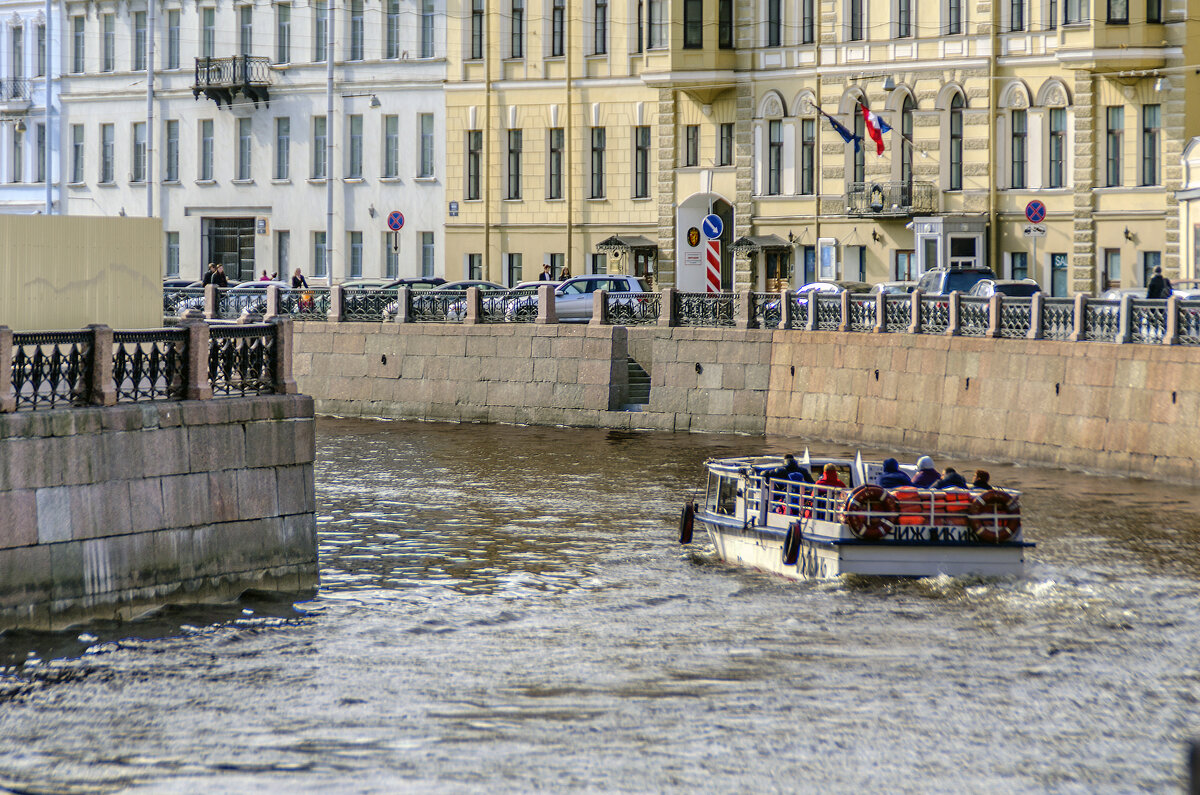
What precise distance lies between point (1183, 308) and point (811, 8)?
19743 mm

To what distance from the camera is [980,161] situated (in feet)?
130

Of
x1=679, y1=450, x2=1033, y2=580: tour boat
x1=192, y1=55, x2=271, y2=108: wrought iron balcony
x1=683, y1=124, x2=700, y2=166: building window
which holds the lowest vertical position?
x1=679, y1=450, x2=1033, y2=580: tour boat

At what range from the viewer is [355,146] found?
48781 mm

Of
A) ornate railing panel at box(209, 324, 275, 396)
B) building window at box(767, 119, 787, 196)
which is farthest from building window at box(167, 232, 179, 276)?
ornate railing panel at box(209, 324, 275, 396)

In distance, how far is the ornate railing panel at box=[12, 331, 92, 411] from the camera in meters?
14.2

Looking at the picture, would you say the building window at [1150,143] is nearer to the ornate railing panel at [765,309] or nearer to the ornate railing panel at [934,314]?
the ornate railing panel at [765,309]

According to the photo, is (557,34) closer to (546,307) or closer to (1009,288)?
(546,307)

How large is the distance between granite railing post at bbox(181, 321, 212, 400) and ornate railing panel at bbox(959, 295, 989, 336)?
569 inches

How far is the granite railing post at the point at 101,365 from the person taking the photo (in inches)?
579

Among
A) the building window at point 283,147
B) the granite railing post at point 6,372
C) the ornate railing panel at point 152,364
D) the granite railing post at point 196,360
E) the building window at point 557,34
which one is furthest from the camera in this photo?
the building window at point 283,147

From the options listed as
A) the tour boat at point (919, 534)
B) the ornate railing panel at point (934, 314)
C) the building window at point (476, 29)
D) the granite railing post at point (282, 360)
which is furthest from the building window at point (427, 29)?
the tour boat at point (919, 534)

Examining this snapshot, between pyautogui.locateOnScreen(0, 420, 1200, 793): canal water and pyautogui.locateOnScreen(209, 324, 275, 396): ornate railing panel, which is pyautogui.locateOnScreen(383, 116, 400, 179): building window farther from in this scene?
pyautogui.locateOnScreen(209, 324, 275, 396): ornate railing panel

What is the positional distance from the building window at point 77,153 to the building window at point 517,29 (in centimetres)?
1468

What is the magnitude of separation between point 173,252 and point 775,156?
18395 millimetres
